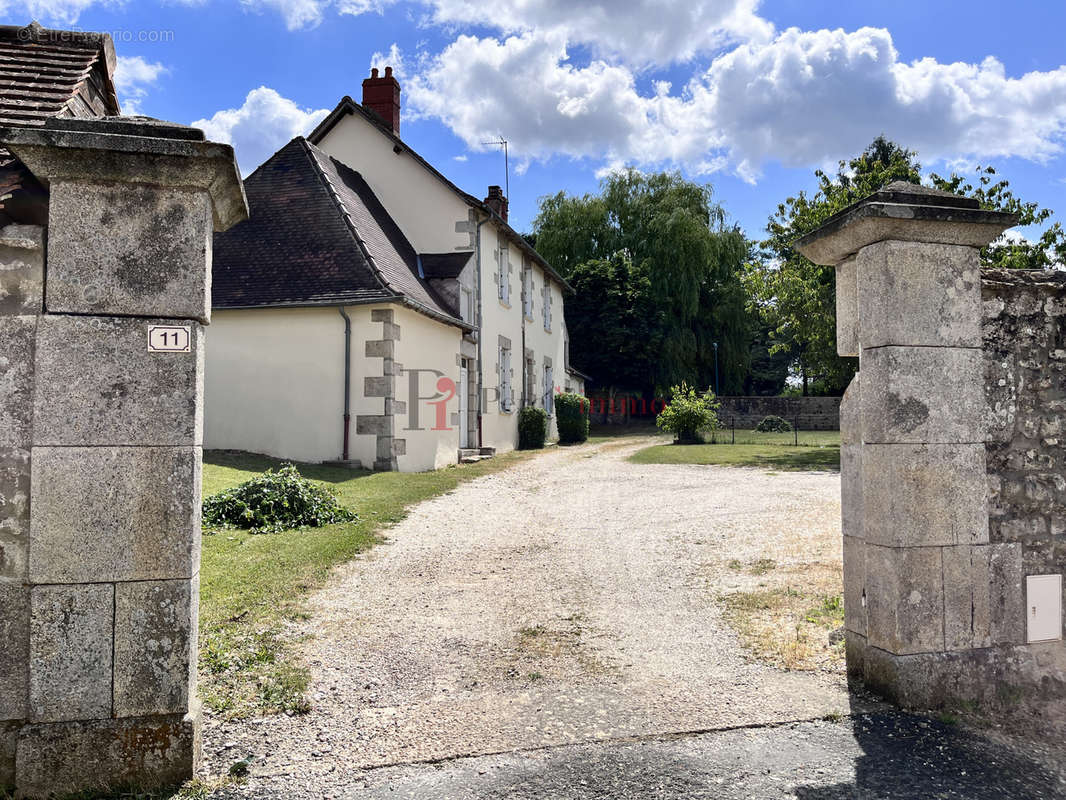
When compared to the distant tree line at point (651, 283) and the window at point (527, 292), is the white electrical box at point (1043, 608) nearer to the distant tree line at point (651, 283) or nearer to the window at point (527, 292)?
the window at point (527, 292)

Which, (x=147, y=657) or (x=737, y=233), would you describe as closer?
(x=147, y=657)

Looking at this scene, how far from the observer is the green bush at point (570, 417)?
22484 millimetres

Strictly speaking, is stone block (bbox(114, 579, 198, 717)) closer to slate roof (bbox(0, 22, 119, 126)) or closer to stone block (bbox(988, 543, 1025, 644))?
slate roof (bbox(0, 22, 119, 126))

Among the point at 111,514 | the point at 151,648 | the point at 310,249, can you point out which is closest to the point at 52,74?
the point at 111,514

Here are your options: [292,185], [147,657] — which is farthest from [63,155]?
[292,185]

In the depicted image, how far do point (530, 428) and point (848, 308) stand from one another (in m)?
16.1

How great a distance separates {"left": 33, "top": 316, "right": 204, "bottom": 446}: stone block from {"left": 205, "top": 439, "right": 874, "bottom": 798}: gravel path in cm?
136

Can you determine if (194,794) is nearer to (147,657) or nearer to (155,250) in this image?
(147,657)

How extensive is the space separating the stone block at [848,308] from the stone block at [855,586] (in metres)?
0.99

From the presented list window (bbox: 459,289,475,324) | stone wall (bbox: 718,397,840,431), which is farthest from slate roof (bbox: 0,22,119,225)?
stone wall (bbox: 718,397,840,431)

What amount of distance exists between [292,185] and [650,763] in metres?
13.8

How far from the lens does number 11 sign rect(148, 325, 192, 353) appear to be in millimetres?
2906

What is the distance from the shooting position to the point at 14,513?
2.81 metres

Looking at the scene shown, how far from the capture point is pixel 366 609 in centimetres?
508
